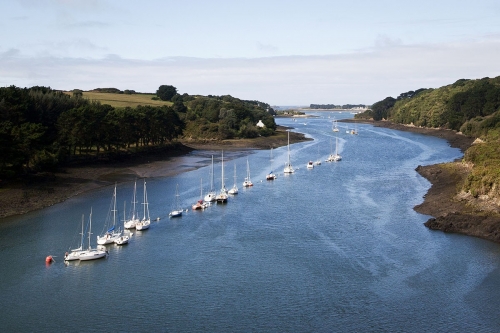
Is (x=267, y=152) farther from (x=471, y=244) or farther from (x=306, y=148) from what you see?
(x=471, y=244)

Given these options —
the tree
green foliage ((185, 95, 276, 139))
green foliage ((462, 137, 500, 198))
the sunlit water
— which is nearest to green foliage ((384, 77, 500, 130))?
green foliage ((185, 95, 276, 139))

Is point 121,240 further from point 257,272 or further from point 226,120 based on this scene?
→ point 226,120

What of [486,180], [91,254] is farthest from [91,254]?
[486,180]

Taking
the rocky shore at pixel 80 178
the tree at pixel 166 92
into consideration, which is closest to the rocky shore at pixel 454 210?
the rocky shore at pixel 80 178

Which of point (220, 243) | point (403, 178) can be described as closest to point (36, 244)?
point (220, 243)

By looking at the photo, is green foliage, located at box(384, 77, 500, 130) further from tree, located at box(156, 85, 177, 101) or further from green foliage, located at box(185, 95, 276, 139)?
tree, located at box(156, 85, 177, 101)
